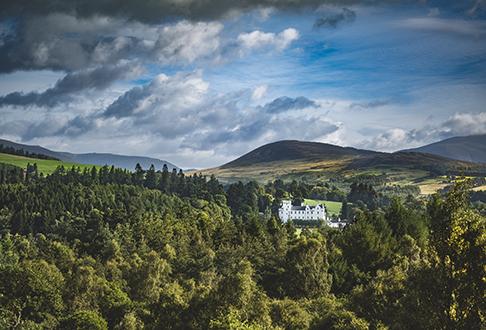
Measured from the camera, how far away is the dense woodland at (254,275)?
25.2 metres

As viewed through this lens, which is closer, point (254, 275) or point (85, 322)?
point (85, 322)

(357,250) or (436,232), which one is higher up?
(436,232)

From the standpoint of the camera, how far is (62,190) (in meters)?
186

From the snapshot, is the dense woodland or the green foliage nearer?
the dense woodland

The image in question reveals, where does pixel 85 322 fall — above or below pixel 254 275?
below

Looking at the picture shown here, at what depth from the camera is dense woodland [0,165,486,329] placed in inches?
993

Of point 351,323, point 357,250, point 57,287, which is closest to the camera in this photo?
point 351,323

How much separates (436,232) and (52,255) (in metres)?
82.3

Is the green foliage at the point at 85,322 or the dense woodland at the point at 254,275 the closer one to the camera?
the dense woodland at the point at 254,275

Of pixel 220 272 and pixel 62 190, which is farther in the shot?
pixel 62 190

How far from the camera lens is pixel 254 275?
8081 cm

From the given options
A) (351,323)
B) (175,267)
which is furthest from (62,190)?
(351,323)

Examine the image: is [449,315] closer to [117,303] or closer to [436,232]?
[436,232]

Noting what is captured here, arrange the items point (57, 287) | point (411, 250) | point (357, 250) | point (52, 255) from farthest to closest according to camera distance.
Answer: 1. point (52, 255)
2. point (357, 250)
3. point (411, 250)
4. point (57, 287)
